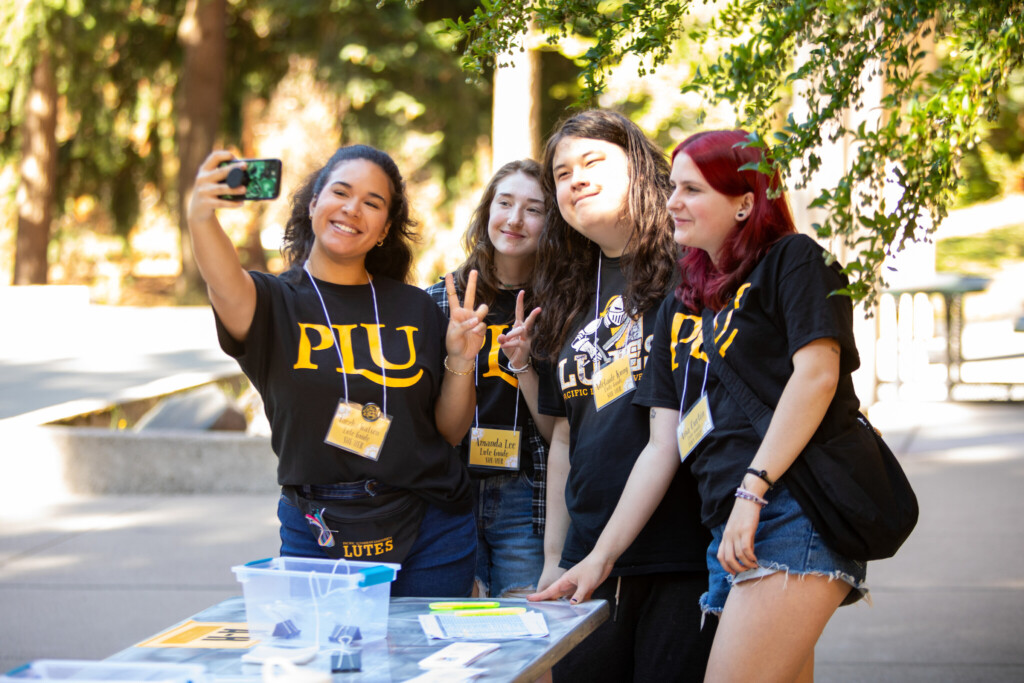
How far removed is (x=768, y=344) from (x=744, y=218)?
1.08ft

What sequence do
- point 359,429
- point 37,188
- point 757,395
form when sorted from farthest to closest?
point 37,188, point 359,429, point 757,395

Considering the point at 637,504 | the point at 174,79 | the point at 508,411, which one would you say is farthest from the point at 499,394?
the point at 174,79

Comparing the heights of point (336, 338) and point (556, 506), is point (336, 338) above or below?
above

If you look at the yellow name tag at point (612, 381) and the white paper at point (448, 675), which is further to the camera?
the yellow name tag at point (612, 381)

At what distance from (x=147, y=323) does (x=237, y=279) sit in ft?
42.2

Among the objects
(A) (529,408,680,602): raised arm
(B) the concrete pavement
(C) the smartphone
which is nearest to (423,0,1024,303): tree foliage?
(C) the smartphone

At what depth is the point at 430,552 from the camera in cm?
271

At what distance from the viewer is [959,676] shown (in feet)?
13.1

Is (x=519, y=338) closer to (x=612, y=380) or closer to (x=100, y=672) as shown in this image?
(x=612, y=380)

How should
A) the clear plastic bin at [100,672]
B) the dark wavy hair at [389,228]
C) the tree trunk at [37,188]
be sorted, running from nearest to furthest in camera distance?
the clear plastic bin at [100,672]
the dark wavy hair at [389,228]
the tree trunk at [37,188]

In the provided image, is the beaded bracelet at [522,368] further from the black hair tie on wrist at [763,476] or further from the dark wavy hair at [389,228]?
the black hair tie on wrist at [763,476]

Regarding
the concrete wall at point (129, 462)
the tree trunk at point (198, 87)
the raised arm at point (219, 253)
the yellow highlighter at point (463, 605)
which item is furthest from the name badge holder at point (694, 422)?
the tree trunk at point (198, 87)

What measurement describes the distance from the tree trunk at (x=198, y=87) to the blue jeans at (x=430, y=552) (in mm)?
15078

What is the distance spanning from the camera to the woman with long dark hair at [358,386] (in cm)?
257
